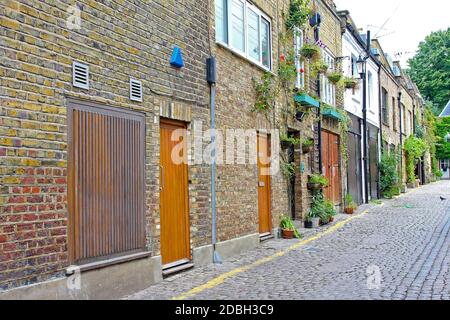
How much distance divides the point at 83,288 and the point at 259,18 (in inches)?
285

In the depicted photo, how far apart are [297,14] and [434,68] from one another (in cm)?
4510

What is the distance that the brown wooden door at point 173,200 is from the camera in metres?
7.12

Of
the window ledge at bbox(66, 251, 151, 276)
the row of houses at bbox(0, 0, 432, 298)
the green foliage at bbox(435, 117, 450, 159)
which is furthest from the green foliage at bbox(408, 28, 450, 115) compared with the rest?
the window ledge at bbox(66, 251, 151, 276)

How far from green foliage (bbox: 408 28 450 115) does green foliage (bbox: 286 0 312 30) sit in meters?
43.6

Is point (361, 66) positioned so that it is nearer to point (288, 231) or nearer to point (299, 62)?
point (299, 62)

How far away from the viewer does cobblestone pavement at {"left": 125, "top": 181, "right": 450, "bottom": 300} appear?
6008mm

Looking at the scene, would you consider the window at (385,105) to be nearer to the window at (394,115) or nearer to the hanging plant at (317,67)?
the window at (394,115)

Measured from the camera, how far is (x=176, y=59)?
7.30m

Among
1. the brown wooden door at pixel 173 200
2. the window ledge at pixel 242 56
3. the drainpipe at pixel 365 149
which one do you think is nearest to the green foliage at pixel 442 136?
the drainpipe at pixel 365 149

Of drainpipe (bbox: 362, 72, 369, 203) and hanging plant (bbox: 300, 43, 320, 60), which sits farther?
drainpipe (bbox: 362, 72, 369, 203)

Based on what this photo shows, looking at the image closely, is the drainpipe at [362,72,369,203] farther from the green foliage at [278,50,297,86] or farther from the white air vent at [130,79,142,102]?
the white air vent at [130,79,142,102]

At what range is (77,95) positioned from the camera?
544 cm

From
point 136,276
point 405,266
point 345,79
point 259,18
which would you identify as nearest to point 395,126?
point 345,79

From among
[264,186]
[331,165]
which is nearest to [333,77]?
[331,165]
